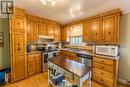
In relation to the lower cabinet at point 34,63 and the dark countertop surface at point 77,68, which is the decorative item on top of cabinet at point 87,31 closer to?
the dark countertop surface at point 77,68

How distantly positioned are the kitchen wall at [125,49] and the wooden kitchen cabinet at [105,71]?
0.63 metres

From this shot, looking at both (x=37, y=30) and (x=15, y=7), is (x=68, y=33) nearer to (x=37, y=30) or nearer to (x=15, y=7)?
(x=37, y=30)

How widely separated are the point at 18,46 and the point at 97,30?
9.59 feet

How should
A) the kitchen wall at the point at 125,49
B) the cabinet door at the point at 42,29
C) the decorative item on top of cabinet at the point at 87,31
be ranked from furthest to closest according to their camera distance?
the cabinet door at the point at 42,29
the decorative item on top of cabinet at the point at 87,31
the kitchen wall at the point at 125,49

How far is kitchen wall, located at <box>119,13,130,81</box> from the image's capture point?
3115 millimetres

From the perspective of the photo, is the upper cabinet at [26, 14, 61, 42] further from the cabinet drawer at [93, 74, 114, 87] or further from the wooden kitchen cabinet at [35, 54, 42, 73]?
the cabinet drawer at [93, 74, 114, 87]

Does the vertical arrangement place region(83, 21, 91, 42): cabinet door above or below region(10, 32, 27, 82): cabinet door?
above

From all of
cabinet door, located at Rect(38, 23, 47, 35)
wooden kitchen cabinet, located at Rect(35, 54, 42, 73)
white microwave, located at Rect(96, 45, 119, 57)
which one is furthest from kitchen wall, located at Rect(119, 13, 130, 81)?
cabinet door, located at Rect(38, 23, 47, 35)

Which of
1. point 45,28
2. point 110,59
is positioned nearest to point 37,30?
point 45,28

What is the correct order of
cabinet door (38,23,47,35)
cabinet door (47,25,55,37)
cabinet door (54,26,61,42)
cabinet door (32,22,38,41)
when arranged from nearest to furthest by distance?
cabinet door (32,22,38,41) → cabinet door (38,23,47,35) → cabinet door (47,25,55,37) → cabinet door (54,26,61,42)

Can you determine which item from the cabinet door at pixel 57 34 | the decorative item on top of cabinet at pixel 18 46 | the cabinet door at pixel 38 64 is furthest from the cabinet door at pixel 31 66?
the cabinet door at pixel 57 34

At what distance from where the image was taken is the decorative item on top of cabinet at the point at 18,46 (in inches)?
125

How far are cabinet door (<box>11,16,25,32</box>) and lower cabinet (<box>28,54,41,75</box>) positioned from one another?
1103mm

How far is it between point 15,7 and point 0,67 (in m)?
2.17
